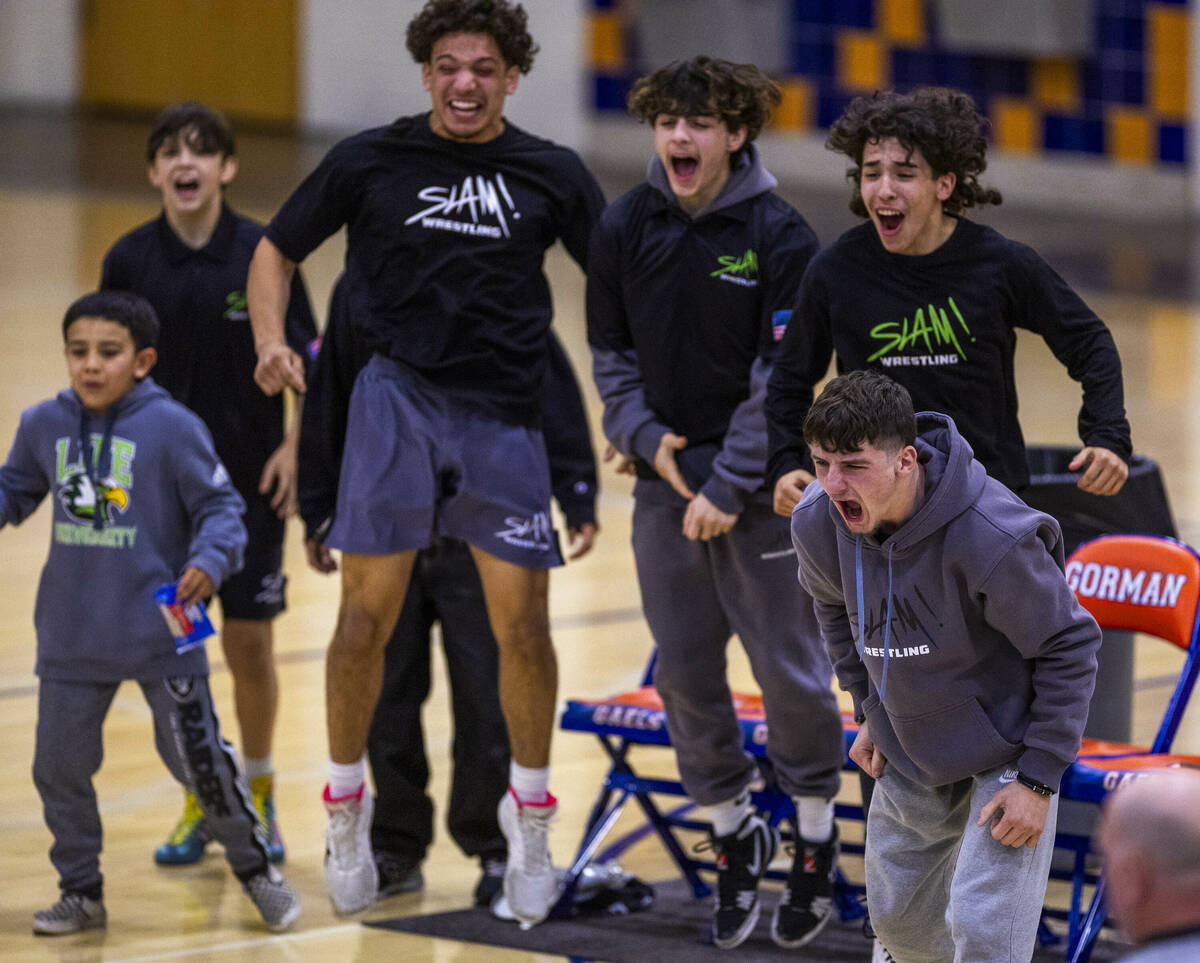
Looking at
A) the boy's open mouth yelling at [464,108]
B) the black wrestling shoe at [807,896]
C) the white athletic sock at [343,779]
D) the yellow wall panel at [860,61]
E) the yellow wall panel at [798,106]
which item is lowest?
the black wrestling shoe at [807,896]

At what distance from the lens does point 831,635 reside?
11.9ft

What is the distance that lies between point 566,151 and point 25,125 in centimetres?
1950

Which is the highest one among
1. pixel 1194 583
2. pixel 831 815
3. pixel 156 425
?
pixel 156 425

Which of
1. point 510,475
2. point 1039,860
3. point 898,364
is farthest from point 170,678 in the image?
point 1039,860

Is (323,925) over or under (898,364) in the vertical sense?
under

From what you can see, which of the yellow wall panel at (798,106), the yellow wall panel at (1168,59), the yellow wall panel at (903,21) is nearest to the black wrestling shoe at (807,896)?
the yellow wall panel at (1168,59)

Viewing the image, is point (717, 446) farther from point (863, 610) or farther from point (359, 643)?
point (863, 610)

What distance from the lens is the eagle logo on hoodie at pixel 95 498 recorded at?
4.63m

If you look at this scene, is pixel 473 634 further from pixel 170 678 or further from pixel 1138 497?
pixel 1138 497

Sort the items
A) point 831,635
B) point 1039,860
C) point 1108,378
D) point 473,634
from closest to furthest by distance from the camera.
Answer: point 1039,860, point 831,635, point 1108,378, point 473,634

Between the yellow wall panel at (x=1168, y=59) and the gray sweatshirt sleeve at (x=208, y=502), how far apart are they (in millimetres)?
13852

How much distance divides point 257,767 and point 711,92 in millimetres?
2190

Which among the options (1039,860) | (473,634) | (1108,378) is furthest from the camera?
(473,634)

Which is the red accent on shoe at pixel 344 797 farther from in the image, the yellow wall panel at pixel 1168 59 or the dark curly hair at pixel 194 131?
the yellow wall panel at pixel 1168 59
